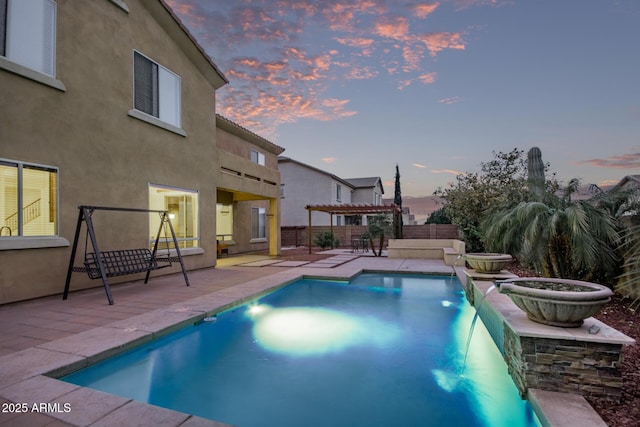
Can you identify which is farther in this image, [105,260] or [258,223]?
[258,223]

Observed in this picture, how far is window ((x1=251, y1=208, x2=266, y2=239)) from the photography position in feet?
60.2

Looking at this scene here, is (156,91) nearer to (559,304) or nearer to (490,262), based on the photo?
(490,262)

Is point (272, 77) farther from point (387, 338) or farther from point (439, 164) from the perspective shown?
point (439, 164)

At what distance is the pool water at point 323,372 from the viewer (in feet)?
10.8

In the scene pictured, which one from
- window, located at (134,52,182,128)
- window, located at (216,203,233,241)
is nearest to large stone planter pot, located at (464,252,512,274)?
window, located at (134,52,182,128)

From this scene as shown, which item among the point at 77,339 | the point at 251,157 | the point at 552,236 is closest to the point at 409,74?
the point at 251,157

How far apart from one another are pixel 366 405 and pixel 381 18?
1046 centimetres

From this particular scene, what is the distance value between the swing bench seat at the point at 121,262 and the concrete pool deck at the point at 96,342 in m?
0.54

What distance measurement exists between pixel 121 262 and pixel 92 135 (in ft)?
9.25

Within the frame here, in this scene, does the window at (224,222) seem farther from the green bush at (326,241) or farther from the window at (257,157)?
the green bush at (326,241)

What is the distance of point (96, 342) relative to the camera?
4.06 metres

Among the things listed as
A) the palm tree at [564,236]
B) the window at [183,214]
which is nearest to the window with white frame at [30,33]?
the window at [183,214]

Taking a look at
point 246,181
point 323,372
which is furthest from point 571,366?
point 246,181

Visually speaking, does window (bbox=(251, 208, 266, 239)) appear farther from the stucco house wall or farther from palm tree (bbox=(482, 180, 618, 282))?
palm tree (bbox=(482, 180, 618, 282))
